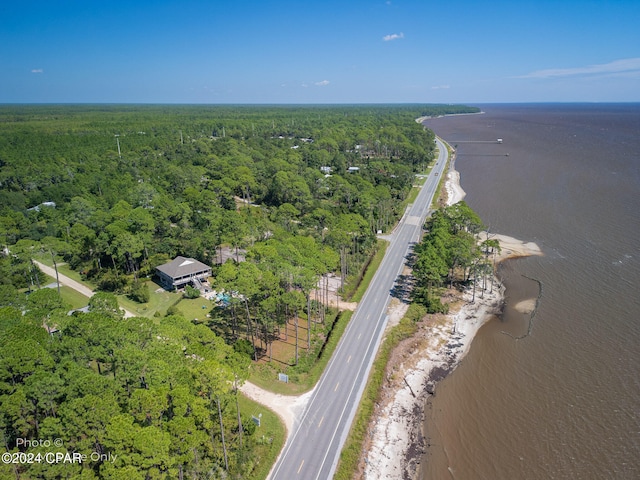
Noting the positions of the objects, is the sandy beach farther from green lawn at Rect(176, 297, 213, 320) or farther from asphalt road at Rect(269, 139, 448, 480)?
green lawn at Rect(176, 297, 213, 320)

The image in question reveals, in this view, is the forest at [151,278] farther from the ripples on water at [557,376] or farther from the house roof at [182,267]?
the ripples on water at [557,376]

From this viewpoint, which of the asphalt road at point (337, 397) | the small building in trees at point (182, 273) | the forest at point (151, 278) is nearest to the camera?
the forest at point (151, 278)

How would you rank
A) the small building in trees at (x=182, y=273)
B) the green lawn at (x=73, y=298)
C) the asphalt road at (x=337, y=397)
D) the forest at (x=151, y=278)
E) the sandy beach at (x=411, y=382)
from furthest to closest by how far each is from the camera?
1. the small building in trees at (x=182, y=273)
2. the green lawn at (x=73, y=298)
3. the sandy beach at (x=411, y=382)
4. the asphalt road at (x=337, y=397)
5. the forest at (x=151, y=278)

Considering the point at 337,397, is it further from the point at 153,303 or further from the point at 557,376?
the point at 153,303

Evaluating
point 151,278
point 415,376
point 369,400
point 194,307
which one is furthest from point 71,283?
point 415,376

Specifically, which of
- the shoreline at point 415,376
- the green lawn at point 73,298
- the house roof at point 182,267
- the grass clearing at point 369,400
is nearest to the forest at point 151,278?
the house roof at point 182,267
